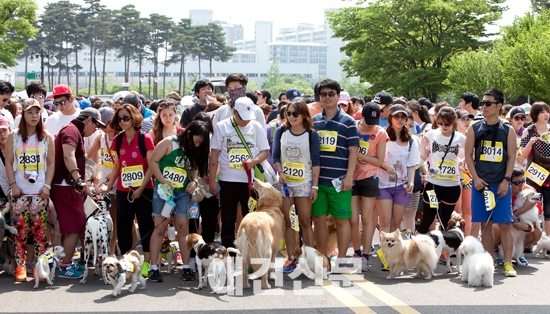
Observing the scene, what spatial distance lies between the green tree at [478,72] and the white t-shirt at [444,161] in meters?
28.6

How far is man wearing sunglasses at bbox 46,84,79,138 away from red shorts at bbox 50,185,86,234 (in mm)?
1448

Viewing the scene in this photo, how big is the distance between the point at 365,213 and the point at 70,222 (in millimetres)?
3556

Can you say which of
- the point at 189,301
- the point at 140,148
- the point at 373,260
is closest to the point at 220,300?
the point at 189,301

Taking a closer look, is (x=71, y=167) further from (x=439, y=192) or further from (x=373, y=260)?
(x=439, y=192)

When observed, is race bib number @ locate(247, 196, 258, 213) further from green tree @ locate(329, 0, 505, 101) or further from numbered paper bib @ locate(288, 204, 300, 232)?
green tree @ locate(329, 0, 505, 101)

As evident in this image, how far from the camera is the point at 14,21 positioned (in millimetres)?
44438

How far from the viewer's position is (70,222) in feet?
26.2

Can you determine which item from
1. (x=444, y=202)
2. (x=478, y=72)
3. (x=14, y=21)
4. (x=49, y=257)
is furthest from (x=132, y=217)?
(x=14, y=21)

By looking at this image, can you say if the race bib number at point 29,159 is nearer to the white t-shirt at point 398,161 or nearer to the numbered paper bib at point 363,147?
the numbered paper bib at point 363,147

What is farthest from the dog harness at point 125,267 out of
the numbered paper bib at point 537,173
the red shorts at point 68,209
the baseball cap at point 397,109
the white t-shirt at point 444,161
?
the numbered paper bib at point 537,173

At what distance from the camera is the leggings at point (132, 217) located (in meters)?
Answer: 8.05

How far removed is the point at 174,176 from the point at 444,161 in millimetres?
3680

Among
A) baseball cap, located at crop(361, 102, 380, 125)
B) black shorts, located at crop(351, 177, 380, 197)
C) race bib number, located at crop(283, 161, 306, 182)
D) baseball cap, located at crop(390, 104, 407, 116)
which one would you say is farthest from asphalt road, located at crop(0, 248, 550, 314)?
baseball cap, located at crop(390, 104, 407, 116)

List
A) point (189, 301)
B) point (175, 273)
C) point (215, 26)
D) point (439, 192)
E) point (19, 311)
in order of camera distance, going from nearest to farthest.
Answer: point (19, 311) < point (189, 301) < point (175, 273) < point (439, 192) < point (215, 26)
